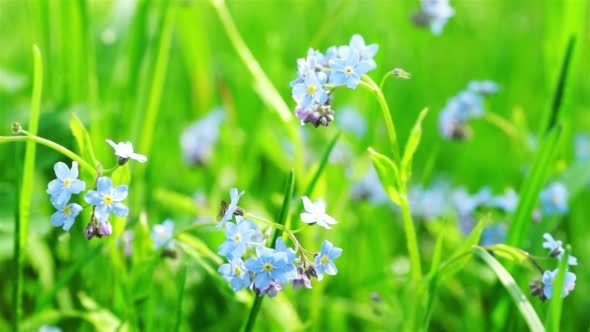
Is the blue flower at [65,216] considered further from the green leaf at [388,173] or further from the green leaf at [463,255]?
the green leaf at [463,255]

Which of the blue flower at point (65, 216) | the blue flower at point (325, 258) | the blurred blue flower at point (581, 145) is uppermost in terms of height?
the blurred blue flower at point (581, 145)

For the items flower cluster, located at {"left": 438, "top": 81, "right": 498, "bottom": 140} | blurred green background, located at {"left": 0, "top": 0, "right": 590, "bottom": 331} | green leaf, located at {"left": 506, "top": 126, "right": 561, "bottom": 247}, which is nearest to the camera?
green leaf, located at {"left": 506, "top": 126, "right": 561, "bottom": 247}

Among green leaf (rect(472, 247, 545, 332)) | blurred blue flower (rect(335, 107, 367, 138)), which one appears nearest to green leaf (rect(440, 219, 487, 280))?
green leaf (rect(472, 247, 545, 332))

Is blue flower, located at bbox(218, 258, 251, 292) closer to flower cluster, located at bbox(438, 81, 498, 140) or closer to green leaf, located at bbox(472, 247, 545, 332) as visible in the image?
green leaf, located at bbox(472, 247, 545, 332)

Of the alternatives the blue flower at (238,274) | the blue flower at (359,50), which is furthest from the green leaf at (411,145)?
the blue flower at (238,274)

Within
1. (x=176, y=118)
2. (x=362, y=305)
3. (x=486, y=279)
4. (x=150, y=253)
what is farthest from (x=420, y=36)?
(x=150, y=253)

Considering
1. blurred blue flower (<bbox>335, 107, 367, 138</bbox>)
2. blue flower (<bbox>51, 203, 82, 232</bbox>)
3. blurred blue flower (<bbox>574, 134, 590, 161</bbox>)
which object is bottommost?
blue flower (<bbox>51, 203, 82, 232</bbox>)

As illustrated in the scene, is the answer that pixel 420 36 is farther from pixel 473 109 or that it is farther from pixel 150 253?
pixel 150 253
